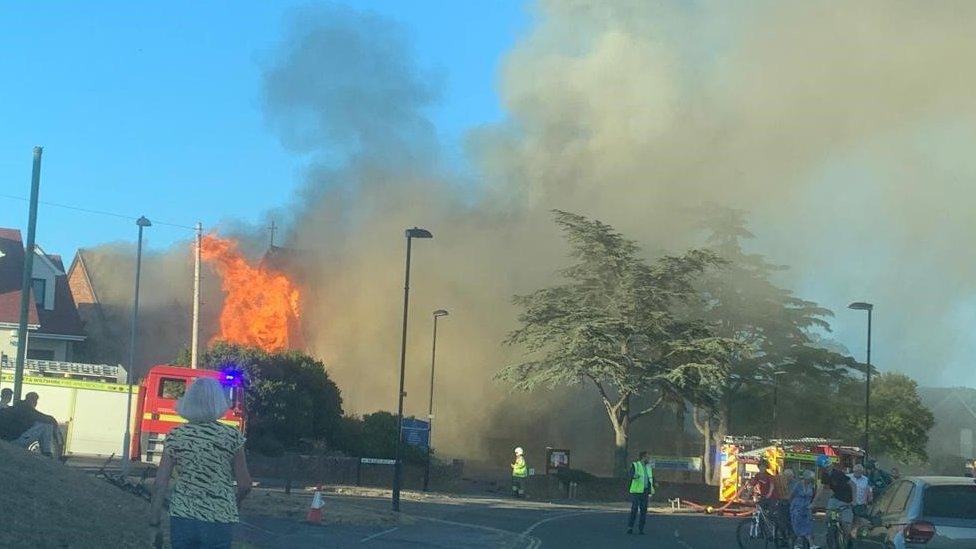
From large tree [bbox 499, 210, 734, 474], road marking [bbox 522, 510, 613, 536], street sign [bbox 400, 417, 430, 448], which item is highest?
large tree [bbox 499, 210, 734, 474]

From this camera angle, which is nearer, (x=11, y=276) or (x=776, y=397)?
(x=11, y=276)

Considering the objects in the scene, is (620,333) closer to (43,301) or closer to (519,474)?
(519,474)

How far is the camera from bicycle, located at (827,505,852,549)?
56.0ft

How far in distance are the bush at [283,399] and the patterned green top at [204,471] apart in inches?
1175

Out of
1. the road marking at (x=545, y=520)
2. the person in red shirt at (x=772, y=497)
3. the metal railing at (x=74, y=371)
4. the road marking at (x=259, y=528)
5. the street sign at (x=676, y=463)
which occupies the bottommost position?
the road marking at (x=545, y=520)

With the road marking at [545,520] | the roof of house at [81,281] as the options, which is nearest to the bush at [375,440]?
the road marking at [545,520]

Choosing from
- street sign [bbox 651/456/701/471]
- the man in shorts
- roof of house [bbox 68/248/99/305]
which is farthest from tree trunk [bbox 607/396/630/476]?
roof of house [bbox 68/248/99/305]

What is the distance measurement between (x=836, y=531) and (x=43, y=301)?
3914cm

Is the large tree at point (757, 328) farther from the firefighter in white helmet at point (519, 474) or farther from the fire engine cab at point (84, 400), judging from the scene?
the fire engine cab at point (84, 400)

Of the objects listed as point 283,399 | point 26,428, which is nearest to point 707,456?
point 283,399

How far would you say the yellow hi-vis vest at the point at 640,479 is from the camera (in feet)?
77.6

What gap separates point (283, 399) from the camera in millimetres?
38562

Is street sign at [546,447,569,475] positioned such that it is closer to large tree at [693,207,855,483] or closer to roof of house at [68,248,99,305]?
large tree at [693,207,855,483]

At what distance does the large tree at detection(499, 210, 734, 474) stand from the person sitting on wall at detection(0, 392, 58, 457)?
2815cm
